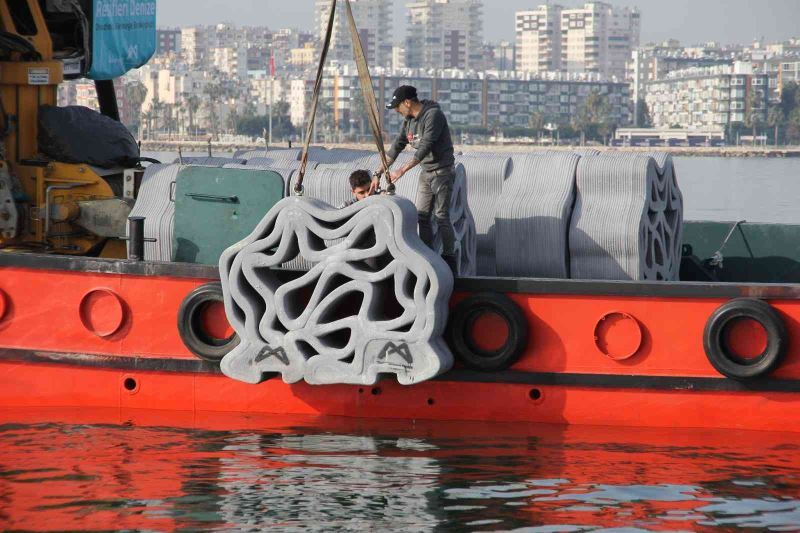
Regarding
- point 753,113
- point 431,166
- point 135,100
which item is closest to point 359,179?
point 431,166

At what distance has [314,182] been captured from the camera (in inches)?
409

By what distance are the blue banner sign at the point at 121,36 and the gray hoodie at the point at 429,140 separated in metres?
3.61

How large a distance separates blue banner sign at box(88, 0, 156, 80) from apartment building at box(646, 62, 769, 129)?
153 metres

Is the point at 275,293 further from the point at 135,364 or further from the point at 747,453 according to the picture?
the point at 747,453

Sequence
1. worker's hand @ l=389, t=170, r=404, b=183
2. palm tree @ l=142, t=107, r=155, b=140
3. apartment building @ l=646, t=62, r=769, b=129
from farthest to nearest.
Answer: apartment building @ l=646, t=62, r=769, b=129
palm tree @ l=142, t=107, r=155, b=140
worker's hand @ l=389, t=170, r=404, b=183

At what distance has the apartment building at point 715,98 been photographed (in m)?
166

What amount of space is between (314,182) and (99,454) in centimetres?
251

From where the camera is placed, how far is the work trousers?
9906mm

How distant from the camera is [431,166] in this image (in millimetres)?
9977

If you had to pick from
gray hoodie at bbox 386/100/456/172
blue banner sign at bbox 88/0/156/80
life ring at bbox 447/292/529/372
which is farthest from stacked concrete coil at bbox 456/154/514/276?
blue banner sign at bbox 88/0/156/80

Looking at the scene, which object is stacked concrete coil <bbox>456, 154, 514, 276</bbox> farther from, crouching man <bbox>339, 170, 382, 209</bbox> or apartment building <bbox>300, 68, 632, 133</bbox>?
apartment building <bbox>300, 68, 632, 133</bbox>

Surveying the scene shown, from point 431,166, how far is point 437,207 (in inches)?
11.7

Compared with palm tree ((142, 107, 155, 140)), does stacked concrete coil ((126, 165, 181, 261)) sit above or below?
below

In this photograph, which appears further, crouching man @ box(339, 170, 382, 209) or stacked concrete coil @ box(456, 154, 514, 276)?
stacked concrete coil @ box(456, 154, 514, 276)
